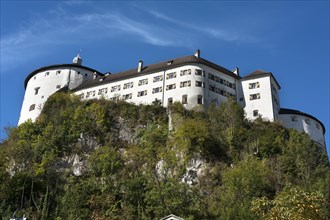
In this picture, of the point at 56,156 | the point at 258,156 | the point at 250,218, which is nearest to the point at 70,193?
the point at 56,156

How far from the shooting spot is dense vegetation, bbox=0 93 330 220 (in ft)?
116

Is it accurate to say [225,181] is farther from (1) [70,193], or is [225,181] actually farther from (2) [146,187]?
(1) [70,193]

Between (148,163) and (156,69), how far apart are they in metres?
19.3

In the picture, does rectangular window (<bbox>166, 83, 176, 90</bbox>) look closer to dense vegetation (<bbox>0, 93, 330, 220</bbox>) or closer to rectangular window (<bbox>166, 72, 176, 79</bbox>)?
rectangular window (<bbox>166, 72, 176, 79</bbox>)

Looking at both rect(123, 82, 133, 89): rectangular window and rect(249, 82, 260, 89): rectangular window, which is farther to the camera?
rect(123, 82, 133, 89): rectangular window

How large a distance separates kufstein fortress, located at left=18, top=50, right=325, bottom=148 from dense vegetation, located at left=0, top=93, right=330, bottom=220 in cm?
366

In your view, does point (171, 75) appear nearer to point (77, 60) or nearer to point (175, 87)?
point (175, 87)

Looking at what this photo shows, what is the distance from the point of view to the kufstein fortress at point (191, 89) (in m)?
56.3

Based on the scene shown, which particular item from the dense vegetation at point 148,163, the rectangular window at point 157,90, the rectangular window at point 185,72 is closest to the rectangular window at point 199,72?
the rectangular window at point 185,72

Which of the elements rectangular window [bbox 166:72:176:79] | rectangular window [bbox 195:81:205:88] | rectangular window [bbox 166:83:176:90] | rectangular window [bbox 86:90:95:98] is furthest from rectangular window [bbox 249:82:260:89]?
rectangular window [bbox 86:90:95:98]

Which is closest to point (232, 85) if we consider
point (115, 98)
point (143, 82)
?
point (143, 82)

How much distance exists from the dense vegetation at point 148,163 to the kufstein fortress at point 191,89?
12.0 ft

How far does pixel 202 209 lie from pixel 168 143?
45.1 feet

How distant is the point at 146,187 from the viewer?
37156 millimetres
